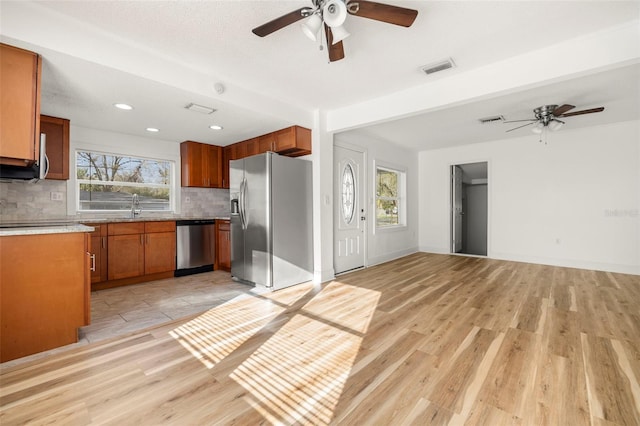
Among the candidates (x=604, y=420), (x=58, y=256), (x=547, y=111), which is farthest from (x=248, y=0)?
(x=547, y=111)

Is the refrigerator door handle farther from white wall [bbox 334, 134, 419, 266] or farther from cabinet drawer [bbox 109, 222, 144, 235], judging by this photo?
white wall [bbox 334, 134, 419, 266]

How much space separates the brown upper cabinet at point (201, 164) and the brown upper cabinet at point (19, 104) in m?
2.86

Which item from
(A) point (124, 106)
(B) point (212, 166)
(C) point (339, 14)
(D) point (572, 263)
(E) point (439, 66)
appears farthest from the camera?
(B) point (212, 166)

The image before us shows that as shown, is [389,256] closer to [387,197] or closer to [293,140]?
[387,197]

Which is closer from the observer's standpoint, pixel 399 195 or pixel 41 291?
pixel 41 291

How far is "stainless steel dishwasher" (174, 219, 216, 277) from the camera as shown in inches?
183

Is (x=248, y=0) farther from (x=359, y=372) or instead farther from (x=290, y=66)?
(x=359, y=372)

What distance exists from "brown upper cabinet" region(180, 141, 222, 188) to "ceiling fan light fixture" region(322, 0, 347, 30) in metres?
3.99

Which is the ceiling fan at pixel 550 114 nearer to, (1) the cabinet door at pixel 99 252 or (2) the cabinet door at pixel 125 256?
(2) the cabinet door at pixel 125 256

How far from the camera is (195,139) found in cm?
496

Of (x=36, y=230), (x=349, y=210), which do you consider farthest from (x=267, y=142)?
(x=36, y=230)

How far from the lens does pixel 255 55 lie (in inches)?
106

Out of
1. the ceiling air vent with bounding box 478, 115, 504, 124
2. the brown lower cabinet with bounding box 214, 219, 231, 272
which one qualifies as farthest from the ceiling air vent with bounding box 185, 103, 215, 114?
the ceiling air vent with bounding box 478, 115, 504, 124

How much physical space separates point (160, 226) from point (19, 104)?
2563mm
